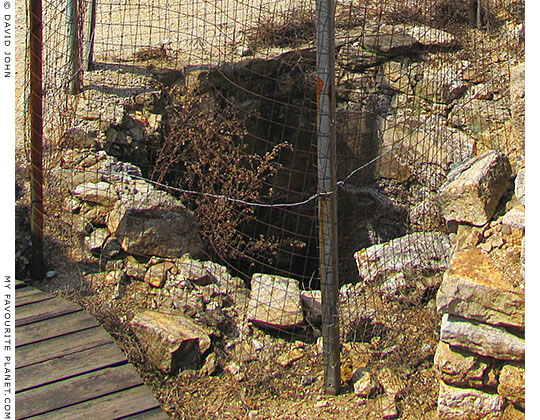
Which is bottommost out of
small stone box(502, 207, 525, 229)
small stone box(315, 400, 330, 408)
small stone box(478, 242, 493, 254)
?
small stone box(315, 400, 330, 408)

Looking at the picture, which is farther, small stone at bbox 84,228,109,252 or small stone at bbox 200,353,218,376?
small stone at bbox 84,228,109,252

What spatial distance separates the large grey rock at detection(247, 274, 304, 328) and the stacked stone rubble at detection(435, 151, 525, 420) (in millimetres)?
912

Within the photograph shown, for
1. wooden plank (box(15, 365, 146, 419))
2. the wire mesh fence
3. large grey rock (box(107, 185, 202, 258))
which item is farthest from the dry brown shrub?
wooden plank (box(15, 365, 146, 419))

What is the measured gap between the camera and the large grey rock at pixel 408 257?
3.81m

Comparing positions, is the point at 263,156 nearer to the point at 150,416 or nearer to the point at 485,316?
the point at 485,316

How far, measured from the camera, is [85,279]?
158 inches

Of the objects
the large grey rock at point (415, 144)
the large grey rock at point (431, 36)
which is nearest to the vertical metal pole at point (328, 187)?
the large grey rock at point (415, 144)

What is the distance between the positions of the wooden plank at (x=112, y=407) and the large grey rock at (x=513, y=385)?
5.12 ft

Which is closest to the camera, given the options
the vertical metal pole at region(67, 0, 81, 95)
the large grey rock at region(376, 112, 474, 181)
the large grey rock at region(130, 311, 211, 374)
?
the large grey rock at region(130, 311, 211, 374)

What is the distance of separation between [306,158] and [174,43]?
1.63 meters

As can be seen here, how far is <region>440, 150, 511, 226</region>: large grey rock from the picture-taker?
3.22 m

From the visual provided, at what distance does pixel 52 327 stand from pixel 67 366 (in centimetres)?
28

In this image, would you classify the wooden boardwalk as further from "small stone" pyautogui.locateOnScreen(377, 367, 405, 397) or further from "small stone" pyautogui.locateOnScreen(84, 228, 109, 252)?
"small stone" pyautogui.locateOnScreen(377, 367, 405, 397)

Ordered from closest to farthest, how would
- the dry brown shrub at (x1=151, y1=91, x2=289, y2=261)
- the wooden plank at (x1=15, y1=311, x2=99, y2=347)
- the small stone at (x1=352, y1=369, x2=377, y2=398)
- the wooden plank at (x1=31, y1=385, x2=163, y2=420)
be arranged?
1. the wooden plank at (x1=31, y1=385, x2=163, y2=420)
2. the wooden plank at (x1=15, y1=311, x2=99, y2=347)
3. the small stone at (x1=352, y1=369, x2=377, y2=398)
4. the dry brown shrub at (x1=151, y1=91, x2=289, y2=261)
